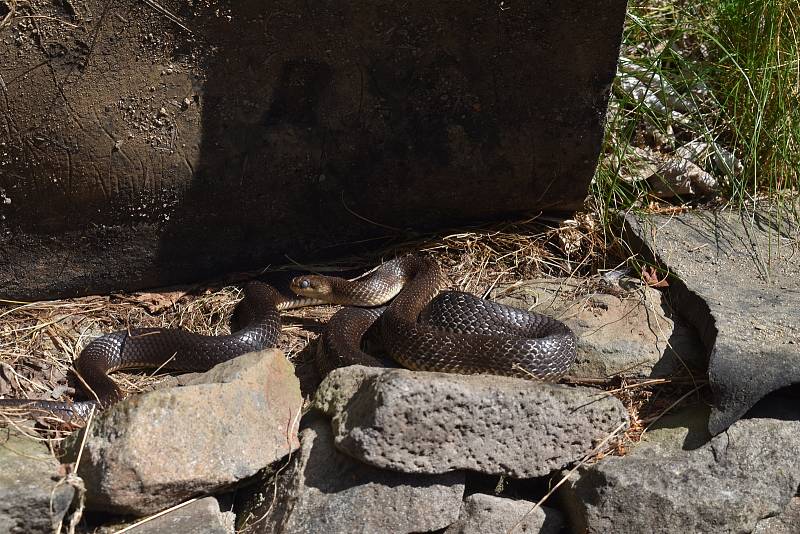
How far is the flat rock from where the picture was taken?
13.2 ft

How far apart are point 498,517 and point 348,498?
70 centimetres

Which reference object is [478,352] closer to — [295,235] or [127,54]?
[295,235]

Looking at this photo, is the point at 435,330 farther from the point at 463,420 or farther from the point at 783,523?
the point at 783,523

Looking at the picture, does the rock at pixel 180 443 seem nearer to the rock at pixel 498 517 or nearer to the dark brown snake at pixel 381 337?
the dark brown snake at pixel 381 337

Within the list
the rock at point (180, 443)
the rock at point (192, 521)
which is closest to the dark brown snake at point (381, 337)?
the rock at point (180, 443)

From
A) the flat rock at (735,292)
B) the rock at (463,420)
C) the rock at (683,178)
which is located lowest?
the rock at (463,420)

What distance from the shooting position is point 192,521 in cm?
356

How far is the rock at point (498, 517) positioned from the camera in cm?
385

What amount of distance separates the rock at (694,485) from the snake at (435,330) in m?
0.66

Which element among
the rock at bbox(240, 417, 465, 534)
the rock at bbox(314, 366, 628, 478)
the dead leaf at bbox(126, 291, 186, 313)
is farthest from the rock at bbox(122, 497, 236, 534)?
the dead leaf at bbox(126, 291, 186, 313)

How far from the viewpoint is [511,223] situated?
17.9 feet

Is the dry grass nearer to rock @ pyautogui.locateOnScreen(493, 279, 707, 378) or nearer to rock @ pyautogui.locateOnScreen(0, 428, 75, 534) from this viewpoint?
rock @ pyautogui.locateOnScreen(493, 279, 707, 378)

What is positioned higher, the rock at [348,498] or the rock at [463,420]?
the rock at [463,420]

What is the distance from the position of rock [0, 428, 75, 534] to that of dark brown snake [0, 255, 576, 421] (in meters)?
0.52
